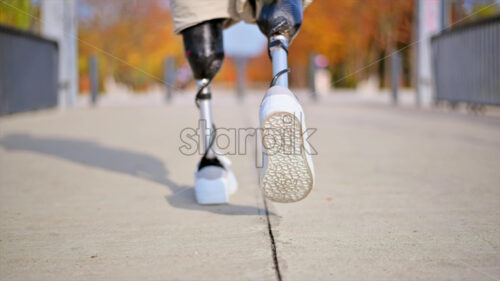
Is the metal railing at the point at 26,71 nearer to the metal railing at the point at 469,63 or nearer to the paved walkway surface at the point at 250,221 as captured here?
the paved walkway surface at the point at 250,221

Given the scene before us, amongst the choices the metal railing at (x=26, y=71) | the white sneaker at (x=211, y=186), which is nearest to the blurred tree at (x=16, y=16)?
the metal railing at (x=26, y=71)

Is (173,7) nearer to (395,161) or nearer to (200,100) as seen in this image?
(200,100)

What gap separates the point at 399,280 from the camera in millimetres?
1509

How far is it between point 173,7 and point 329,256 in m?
1.39

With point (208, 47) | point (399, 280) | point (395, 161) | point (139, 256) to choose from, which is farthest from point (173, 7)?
point (395, 161)

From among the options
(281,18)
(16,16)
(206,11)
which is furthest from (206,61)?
(16,16)

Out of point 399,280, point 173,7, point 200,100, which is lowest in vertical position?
point 399,280

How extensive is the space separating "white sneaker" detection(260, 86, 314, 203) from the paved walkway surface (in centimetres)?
20

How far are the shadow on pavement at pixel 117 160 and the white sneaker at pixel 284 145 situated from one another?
50cm

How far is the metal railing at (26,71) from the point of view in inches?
322

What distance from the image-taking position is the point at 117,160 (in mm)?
4141

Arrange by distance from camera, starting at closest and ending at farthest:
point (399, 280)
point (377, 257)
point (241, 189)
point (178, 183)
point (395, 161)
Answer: point (399, 280)
point (377, 257)
point (241, 189)
point (178, 183)
point (395, 161)

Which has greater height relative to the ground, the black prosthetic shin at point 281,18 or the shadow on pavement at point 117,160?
the black prosthetic shin at point 281,18

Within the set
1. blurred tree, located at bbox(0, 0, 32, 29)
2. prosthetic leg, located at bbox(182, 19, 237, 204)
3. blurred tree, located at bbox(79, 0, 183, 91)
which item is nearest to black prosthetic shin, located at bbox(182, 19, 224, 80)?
prosthetic leg, located at bbox(182, 19, 237, 204)
